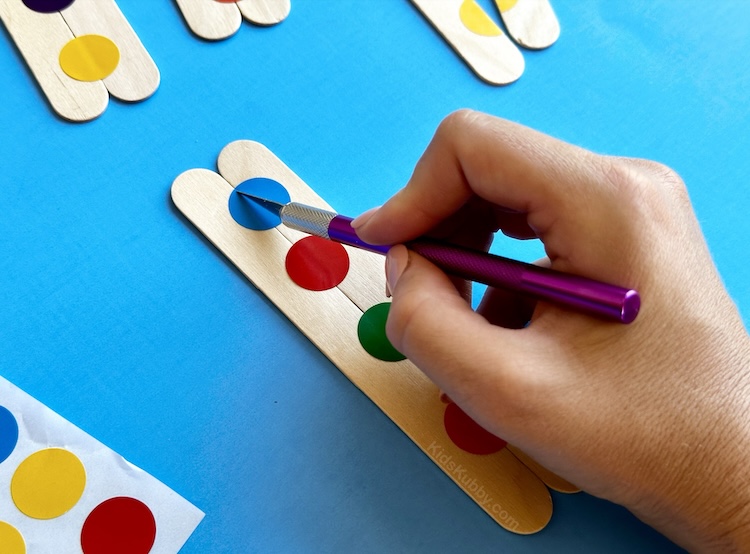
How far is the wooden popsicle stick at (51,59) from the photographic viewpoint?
101 cm

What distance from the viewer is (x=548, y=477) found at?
2.79 ft

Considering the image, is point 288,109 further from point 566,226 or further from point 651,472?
point 651,472

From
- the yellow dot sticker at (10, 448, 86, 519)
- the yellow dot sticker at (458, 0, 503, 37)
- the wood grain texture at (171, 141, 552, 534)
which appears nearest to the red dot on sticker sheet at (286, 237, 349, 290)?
the wood grain texture at (171, 141, 552, 534)

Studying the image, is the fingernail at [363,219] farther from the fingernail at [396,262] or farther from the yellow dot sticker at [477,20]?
the yellow dot sticker at [477,20]

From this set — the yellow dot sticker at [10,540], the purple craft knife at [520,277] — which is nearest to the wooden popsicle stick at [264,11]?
the purple craft knife at [520,277]

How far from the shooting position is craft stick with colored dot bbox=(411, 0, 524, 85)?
1115 mm

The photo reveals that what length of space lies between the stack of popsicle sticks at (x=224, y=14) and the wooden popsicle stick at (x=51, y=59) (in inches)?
6.9

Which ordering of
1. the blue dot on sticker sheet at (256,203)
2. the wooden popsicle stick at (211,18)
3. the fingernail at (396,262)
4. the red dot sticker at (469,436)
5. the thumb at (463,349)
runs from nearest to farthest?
the thumb at (463,349) < the fingernail at (396,262) < the red dot sticker at (469,436) < the blue dot on sticker sheet at (256,203) < the wooden popsicle stick at (211,18)

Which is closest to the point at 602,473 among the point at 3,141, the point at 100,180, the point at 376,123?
the point at 376,123

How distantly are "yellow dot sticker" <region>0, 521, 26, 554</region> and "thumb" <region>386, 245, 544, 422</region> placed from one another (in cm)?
48

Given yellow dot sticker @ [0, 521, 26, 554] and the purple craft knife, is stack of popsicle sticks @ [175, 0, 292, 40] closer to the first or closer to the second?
the purple craft knife

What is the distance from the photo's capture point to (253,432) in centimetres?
86

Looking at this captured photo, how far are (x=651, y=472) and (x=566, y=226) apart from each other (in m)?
0.25

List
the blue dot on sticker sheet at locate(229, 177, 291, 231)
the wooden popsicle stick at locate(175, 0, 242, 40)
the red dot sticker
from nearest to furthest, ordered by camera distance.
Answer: the red dot sticker
the blue dot on sticker sheet at locate(229, 177, 291, 231)
the wooden popsicle stick at locate(175, 0, 242, 40)
